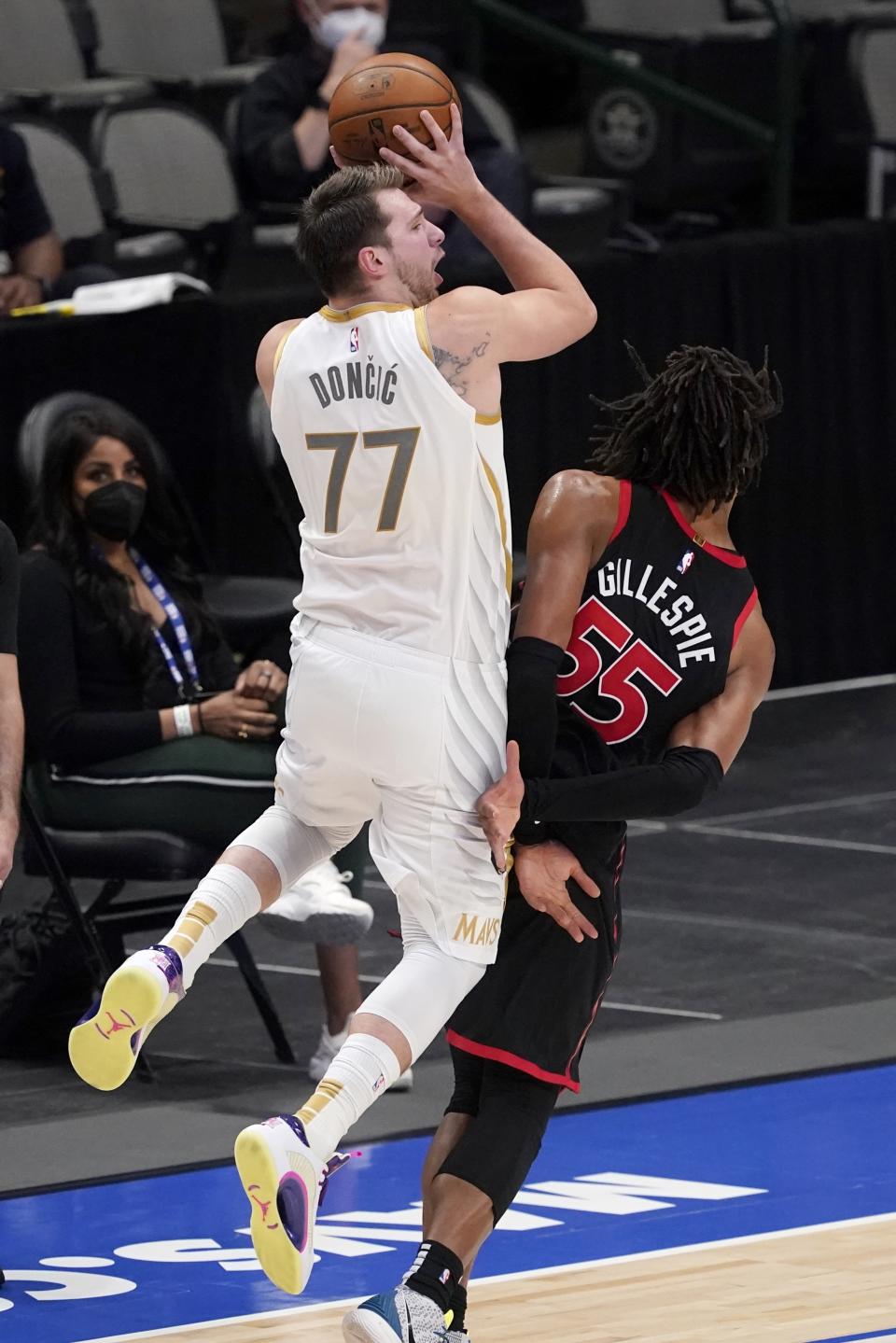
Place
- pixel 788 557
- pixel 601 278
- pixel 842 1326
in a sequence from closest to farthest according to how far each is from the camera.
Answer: pixel 842 1326
pixel 601 278
pixel 788 557

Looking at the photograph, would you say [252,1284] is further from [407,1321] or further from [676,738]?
[676,738]

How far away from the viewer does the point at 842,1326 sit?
14.0ft

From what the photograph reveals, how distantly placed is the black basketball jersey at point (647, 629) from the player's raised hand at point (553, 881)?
0.14 metres

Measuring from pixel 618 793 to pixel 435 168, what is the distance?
3.39 ft

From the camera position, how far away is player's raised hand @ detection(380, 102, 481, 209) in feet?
12.7

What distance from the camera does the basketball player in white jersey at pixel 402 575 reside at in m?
3.85

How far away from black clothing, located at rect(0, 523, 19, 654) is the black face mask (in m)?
1.30

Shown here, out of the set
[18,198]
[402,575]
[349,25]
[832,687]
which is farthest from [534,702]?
[832,687]

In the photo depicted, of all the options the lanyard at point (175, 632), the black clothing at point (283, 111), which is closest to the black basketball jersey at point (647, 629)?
the lanyard at point (175, 632)

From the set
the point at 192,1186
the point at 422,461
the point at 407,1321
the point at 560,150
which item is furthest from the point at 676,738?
the point at 560,150

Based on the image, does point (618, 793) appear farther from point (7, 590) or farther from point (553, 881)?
point (7, 590)

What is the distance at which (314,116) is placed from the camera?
8.61 meters

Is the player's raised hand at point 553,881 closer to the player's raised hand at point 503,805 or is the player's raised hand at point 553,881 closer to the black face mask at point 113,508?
the player's raised hand at point 503,805

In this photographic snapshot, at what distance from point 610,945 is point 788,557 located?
5752 millimetres
